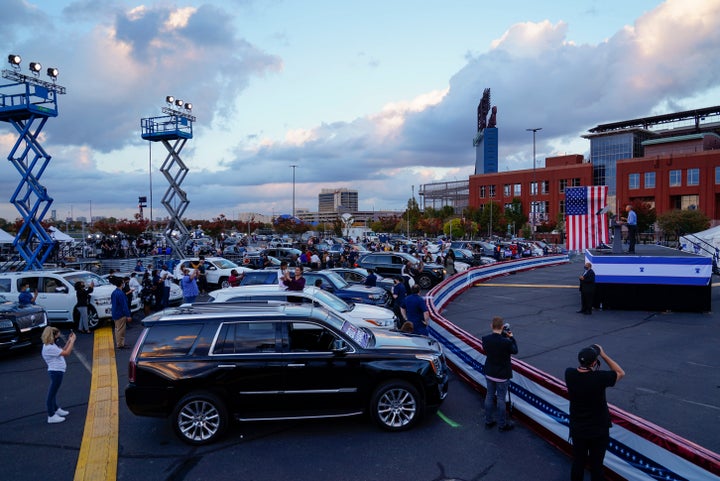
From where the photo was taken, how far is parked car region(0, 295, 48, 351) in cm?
1060

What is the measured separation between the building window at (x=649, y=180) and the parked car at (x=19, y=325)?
250 feet

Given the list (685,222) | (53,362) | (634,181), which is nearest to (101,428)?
(53,362)

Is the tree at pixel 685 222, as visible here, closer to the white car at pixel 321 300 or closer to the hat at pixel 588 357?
the white car at pixel 321 300

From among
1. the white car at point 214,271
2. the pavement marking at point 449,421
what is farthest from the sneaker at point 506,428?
the white car at point 214,271

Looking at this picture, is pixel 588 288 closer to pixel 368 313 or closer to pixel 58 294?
pixel 368 313

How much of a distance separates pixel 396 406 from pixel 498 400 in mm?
1384

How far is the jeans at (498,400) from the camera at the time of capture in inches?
257

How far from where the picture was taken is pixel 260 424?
702 centimetres

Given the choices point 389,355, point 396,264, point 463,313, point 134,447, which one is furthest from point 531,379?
point 396,264

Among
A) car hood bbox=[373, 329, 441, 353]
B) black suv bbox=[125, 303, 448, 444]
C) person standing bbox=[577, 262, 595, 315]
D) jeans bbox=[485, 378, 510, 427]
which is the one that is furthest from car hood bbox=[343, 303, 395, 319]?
person standing bbox=[577, 262, 595, 315]

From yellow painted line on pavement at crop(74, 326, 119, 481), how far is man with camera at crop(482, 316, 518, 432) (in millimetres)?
4745

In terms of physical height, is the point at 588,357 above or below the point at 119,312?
above

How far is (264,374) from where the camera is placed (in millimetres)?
6406

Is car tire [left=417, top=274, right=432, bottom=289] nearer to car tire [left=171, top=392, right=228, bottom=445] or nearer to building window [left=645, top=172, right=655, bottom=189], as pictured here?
car tire [left=171, top=392, right=228, bottom=445]
